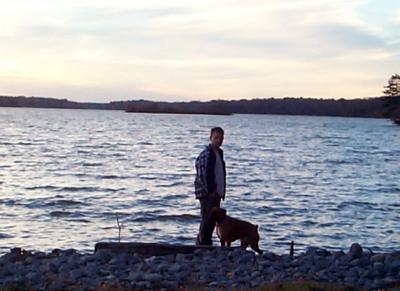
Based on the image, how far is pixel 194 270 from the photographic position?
9312mm

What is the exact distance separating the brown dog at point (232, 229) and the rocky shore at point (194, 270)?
214 millimetres

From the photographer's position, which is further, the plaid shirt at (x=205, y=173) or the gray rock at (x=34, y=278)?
the plaid shirt at (x=205, y=173)

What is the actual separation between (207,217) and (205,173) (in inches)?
30.8

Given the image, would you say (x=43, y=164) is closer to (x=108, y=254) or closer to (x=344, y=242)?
(x=344, y=242)

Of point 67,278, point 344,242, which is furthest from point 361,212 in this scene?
point 67,278

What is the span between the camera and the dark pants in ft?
34.4

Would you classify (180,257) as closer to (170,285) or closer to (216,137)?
(216,137)

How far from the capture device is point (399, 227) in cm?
1709

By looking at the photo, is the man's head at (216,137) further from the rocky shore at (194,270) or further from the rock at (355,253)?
the rock at (355,253)

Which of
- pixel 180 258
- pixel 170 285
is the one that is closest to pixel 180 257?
pixel 180 258

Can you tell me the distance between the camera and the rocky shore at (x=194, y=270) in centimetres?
836

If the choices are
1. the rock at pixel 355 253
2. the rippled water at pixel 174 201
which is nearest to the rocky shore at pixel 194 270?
the rock at pixel 355 253

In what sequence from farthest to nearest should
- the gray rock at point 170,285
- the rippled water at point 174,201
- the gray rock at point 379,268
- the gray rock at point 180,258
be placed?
the rippled water at point 174,201 → the gray rock at point 180,258 → the gray rock at point 379,268 → the gray rock at point 170,285

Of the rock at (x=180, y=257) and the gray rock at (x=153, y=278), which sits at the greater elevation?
the gray rock at (x=153, y=278)
